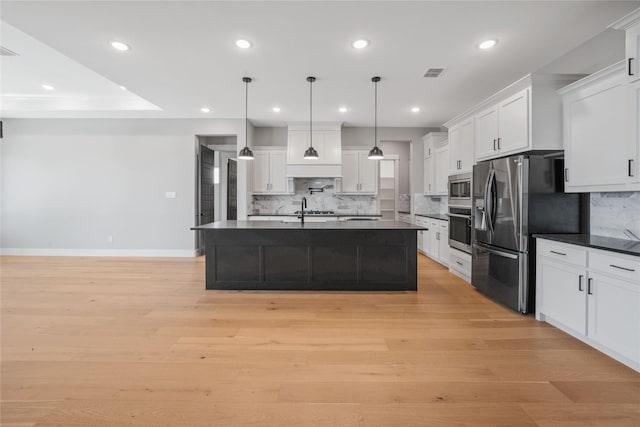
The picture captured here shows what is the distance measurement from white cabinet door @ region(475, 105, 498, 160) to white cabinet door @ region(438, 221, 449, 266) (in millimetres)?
1521

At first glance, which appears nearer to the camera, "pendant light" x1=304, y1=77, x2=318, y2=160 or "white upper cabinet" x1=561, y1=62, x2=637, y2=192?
"white upper cabinet" x1=561, y1=62, x2=637, y2=192

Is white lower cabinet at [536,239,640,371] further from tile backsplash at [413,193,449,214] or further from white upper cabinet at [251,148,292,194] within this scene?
white upper cabinet at [251,148,292,194]

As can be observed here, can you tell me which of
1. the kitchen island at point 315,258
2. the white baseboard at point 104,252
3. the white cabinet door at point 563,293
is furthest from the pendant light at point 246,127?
the white cabinet door at point 563,293

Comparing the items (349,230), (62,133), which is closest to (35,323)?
(349,230)

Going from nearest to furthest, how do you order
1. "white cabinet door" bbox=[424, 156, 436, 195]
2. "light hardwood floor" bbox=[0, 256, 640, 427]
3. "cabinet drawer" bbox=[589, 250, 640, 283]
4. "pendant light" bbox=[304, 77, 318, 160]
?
"light hardwood floor" bbox=[0, 256, 640, 427], "cabinet drawer" bbox=[589, 250, 640, 283], "pendant light" bbox=[304, 77, 318, 160], "white cabinet door" bbox=[424, 156, 436, 195]

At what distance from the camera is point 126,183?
6.23m

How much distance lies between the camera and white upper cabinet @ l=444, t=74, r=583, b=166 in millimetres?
3088

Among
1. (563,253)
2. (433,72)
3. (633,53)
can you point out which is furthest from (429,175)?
(633,53)

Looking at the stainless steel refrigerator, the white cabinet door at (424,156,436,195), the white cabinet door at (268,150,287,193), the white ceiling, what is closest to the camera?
the white ceiling

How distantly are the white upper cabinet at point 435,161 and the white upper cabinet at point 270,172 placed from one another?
2829 mm

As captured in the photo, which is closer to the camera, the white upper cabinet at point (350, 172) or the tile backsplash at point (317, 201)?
the white upper cabinet at point (350, 172)

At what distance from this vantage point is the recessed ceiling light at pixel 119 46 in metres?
3.21

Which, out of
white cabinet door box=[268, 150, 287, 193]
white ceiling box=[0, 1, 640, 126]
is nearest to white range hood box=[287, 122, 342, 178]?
white cabinet door box=[268, 150, 287, 193]

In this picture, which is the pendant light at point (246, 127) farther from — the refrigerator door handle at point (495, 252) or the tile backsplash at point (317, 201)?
the refrigerator door handle at point (495, 252)
